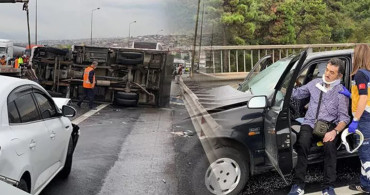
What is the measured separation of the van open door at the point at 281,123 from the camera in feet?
8.41

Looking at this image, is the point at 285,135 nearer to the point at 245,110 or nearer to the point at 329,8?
the point at 245,110

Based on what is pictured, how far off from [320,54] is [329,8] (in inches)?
130

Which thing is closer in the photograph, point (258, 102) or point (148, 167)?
point (258, 102)

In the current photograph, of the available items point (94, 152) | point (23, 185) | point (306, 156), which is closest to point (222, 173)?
point (306, 156)

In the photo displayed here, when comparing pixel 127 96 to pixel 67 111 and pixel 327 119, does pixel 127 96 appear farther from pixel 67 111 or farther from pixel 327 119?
pixel 327 119

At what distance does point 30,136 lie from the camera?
294 cm

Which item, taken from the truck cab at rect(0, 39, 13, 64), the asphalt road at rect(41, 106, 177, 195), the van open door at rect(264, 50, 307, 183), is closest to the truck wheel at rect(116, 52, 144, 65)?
the asphalt road at rect(41, 106, 177, 195)

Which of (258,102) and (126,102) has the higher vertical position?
(258,102)

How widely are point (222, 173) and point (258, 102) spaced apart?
0.50 m

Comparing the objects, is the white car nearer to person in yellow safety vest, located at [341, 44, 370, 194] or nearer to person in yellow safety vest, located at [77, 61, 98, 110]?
person in yellow safety vest, located at [341, 44, 370, 194]

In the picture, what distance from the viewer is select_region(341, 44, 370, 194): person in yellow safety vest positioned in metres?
3.12

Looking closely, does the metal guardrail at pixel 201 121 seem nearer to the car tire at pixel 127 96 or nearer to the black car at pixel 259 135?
the black car at pixel 259 135

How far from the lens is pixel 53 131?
3.52m

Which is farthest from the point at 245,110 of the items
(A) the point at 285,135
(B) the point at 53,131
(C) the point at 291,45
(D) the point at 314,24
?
(D) the point at 314,24
